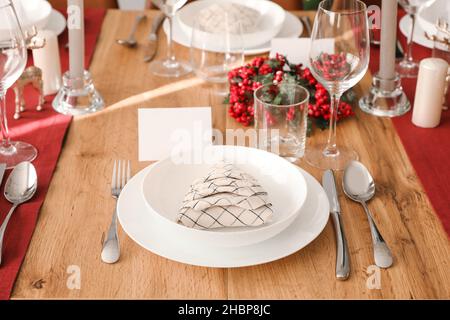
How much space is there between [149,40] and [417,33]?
2.13 feet

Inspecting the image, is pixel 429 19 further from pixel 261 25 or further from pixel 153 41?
pixel 153 41

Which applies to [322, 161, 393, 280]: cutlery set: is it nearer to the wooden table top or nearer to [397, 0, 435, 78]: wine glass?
the wooden table top

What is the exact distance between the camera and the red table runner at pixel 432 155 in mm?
1128

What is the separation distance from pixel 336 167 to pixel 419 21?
60 centimetres

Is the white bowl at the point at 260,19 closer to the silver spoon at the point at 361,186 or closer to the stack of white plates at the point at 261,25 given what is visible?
the stack of white plates at the point at 261,25

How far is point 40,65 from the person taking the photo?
1.46m

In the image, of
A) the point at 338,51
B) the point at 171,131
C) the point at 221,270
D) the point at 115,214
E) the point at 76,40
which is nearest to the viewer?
the point at 221,270

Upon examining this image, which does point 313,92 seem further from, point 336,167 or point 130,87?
point 130,87

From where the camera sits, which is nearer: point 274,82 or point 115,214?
point 115,214

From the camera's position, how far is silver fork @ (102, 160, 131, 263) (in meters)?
0.98

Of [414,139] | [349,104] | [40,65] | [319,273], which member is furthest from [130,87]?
[319,273]

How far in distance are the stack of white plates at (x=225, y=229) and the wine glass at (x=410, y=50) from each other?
556 mm

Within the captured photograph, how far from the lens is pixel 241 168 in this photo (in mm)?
1130

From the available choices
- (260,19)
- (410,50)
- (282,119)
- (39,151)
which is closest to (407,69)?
(410,50)
